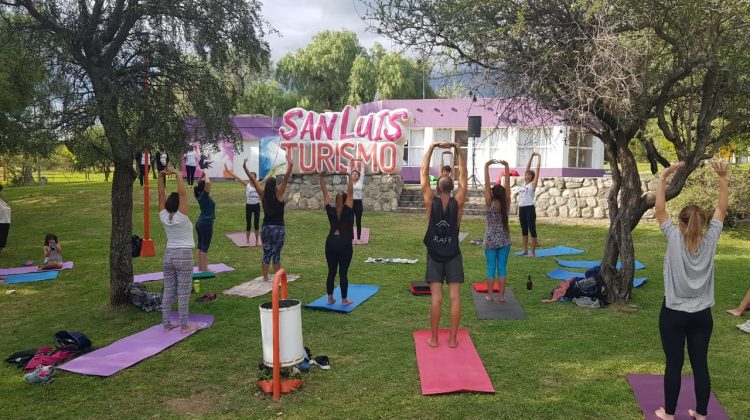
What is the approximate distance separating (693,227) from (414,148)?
22.5 m

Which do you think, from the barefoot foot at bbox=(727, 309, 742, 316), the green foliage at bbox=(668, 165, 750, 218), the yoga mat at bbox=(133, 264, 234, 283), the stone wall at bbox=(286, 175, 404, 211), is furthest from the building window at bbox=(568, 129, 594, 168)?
the yoga mat at bbox=(133, 264, 234, 283)

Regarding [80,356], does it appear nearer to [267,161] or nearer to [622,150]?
[622,150]

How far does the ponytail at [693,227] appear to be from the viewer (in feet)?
12.7

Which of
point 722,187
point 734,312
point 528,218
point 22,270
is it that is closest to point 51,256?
point 22,270

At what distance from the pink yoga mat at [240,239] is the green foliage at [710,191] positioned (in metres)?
11.4

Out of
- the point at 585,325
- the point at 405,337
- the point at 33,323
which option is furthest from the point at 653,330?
the point at 33,323

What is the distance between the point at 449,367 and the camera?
5.20 meters

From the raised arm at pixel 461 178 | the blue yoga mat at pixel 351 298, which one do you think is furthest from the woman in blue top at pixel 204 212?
the raised arm at pixel 461 178

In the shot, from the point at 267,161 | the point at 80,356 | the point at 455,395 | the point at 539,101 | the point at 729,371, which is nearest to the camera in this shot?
the point at 455,395

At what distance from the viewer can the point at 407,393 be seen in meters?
4.66

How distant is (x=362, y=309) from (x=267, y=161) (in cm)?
2574

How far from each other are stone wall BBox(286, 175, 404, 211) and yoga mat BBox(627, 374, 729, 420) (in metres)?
14.6

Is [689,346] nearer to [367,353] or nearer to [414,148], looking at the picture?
[367,353]

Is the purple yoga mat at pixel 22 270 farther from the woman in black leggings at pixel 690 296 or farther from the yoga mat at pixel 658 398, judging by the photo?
the woman in black leggings at pixel 690 296
